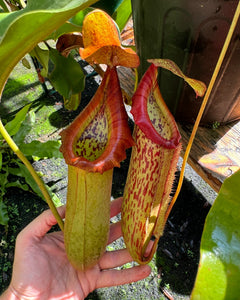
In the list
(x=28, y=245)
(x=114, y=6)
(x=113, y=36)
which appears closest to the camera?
(x=113, y=36)

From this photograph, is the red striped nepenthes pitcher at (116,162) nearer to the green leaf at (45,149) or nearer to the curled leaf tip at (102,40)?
the curled leaf tip at (102,40)

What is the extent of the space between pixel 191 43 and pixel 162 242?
90 centimetres

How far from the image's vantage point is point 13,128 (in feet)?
4.49

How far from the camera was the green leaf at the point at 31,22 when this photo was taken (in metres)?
0.33

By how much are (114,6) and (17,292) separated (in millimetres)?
842

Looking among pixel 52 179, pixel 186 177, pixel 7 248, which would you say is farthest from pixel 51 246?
pixel 186 177

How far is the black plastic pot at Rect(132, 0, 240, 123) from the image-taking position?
552mm

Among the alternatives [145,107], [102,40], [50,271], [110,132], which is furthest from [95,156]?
[50,271]

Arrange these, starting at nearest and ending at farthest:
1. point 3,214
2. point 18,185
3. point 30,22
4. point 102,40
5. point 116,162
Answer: point 30,22
point 102,40
point 116,162
point 3,214
point 18,185

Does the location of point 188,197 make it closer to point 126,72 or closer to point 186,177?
point 186,177

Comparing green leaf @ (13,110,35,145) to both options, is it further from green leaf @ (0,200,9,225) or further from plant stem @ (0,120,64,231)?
plant stem @ (0,120,64,231)

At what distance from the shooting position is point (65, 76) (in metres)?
0.80

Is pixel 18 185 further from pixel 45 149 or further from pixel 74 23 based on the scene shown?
pixel 74 23

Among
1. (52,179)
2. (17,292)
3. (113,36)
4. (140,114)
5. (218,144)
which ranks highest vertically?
(113,36)
